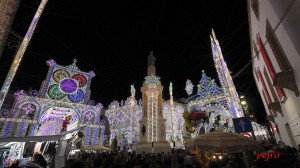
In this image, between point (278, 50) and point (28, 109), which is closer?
point (278, 50)

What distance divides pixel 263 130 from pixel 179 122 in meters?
18.8

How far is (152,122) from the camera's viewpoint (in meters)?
17.7

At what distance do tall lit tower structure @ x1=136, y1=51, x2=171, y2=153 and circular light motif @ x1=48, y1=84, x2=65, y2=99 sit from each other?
14209 millimetres

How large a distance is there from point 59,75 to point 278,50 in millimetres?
27269

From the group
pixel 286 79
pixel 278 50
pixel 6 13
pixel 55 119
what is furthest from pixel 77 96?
pixel 286 79

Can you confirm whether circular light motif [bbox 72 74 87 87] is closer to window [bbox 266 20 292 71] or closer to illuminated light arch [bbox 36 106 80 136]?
illuminated light arch [bbox 36 106 80 136]

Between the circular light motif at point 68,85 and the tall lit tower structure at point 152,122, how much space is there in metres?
13.6

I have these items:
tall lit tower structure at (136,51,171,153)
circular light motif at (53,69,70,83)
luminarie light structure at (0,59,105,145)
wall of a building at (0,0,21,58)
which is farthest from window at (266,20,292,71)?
circular light motif at (53,69,70,83)

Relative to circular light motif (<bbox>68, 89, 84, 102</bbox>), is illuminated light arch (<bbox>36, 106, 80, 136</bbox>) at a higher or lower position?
lower

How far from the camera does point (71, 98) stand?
26266 millimetres

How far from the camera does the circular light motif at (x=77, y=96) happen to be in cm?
2631

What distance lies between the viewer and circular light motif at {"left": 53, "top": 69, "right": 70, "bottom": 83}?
25581mm

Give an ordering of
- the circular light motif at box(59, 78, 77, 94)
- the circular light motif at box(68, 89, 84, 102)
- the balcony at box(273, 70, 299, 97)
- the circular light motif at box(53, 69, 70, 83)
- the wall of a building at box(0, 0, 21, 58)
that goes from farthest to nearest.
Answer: the circular light motif at box(68, 89, 84, 102) → the circular light motif at box(59, 78, 77, 94) → the circular light motif at box(53, 69, 70, 83) → the balcony at box(273, 70, 299, 97) → the wall of a building at box(0, 0, 21, 58)

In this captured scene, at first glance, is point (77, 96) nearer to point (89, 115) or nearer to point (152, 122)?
point (89, 115)
